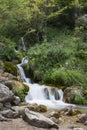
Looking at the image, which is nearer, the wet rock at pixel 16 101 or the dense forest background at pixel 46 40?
the wet rock at pixel 16 101

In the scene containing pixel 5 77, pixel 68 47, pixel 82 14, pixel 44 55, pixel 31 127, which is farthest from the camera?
pixel 82 14

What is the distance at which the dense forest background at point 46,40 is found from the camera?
19536 millimetres

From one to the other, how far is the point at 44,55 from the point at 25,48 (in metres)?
4.06

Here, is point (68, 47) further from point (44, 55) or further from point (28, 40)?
point (28, 40)

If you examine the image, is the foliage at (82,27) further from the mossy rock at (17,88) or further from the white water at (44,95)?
the mossy rock at (17,88)

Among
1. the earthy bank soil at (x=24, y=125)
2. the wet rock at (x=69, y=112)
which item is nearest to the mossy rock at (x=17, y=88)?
the wet rock at (x=69, y=112)

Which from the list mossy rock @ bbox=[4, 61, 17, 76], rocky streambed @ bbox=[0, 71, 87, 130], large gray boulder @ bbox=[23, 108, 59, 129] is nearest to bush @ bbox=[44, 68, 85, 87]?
mossy rock @ bbox=[4, 61, 17, 76]

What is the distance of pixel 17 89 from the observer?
657 inches

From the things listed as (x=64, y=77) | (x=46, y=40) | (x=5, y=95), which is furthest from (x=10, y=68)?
(x=46, y=40)

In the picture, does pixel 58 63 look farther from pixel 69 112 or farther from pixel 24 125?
pixel 24 125

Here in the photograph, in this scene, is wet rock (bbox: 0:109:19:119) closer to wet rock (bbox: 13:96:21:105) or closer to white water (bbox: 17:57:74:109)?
wet rock (bbox: 13:96:21:105)

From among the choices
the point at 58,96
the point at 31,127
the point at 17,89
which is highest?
the point at 31,127

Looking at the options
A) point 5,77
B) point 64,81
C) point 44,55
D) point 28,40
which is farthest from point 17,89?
point 28,40

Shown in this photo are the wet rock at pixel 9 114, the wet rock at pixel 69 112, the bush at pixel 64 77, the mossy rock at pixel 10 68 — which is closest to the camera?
the wet rock at pixel 9 114
